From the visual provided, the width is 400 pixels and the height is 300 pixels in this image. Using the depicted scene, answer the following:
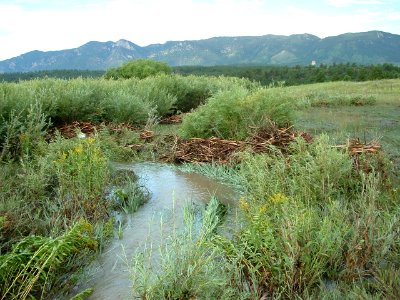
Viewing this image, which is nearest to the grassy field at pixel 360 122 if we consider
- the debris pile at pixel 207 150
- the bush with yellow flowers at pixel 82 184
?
the debris pile at pixel 207 150

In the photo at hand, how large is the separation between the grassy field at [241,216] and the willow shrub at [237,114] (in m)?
0.02

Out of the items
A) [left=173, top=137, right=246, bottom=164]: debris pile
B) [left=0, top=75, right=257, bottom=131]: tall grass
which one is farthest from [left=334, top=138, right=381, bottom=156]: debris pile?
[left=0, top=75, right=257, bottom=131]: tall grass

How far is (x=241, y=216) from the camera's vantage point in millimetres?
4129

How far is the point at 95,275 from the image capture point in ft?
11.1

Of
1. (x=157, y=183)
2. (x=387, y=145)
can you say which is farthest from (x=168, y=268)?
(x=387, y=145)

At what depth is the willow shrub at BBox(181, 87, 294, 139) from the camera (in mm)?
7836

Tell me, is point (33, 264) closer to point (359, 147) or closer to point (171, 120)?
point (359, 147)

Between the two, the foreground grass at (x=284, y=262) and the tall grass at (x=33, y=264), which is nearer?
the foreground grass at (x=284, y=262)

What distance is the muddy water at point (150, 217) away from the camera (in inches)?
129

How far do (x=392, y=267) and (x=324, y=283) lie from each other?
1.62ft

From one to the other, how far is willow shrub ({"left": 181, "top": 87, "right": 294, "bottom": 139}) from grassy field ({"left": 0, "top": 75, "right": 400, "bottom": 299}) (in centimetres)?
2

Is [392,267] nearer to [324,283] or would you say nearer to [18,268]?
[324,283]

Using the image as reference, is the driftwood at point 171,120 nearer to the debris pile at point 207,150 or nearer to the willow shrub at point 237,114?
the willow shrub at point 237,114

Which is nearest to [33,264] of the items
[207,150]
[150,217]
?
[150,217]
